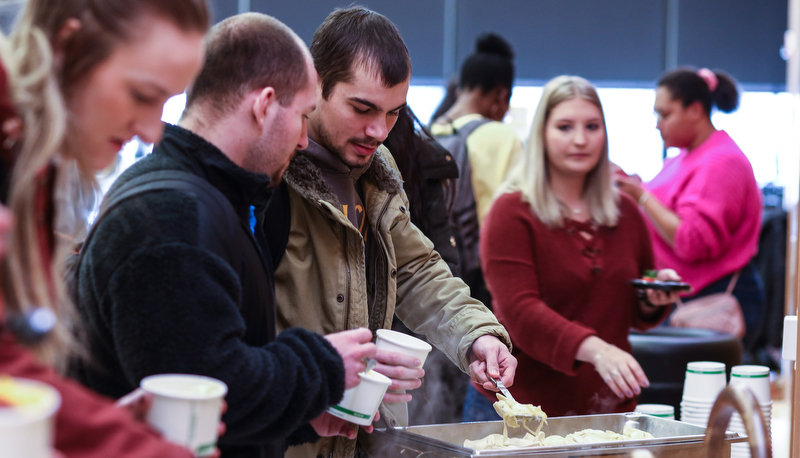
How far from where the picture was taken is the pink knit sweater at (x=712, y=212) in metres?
2.76

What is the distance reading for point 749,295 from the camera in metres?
2.95

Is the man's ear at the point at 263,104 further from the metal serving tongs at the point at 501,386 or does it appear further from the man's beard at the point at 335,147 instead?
the metal serving tongs at the point at 501,386

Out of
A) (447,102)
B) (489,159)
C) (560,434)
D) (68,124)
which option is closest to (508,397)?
(560,434)

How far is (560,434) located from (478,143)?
1.54 m

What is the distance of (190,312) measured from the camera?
2.95ft

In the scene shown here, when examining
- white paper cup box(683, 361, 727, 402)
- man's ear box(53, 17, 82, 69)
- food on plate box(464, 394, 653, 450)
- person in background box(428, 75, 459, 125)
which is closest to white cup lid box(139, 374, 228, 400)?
man's ear box(53, 17, 82, 69)

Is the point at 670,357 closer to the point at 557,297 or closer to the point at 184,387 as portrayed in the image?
the point at 557,297

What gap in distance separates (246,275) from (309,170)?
42cm

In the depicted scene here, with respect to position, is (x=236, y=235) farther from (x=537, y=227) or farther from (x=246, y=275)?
(x=537, y=227)

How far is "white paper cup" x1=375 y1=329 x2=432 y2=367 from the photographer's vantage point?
1.26 metres

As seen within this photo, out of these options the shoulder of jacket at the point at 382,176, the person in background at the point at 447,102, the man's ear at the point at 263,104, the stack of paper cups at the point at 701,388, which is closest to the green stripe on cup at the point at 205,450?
the man's ear at the point at 263,104

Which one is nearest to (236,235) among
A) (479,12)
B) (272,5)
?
(272,5)

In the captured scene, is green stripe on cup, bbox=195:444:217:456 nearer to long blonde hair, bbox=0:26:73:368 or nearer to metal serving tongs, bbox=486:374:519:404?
long blonde hair, bbox=0:26:73:368

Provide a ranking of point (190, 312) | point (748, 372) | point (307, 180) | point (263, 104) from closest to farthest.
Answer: point (190, 312) < point (263, 104) < point (307, 180) < point (748, 372)
